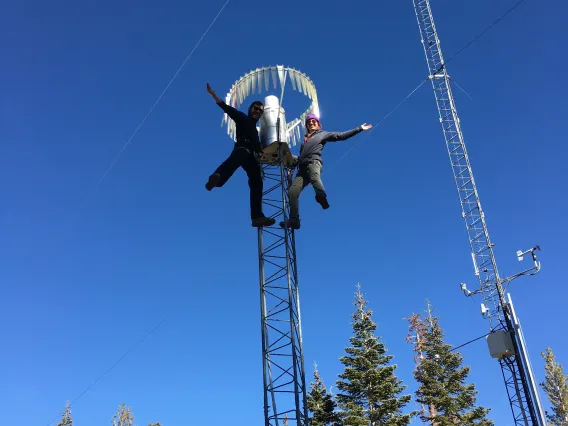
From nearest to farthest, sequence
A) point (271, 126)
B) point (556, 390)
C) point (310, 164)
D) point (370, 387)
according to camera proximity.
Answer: point (310, 164) → point (271, 126) → point (370, 387) → point (556, 390)

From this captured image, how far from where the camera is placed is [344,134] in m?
7.25

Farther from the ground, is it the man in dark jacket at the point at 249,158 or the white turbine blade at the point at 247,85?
the white turbine blade at the point at 247,85

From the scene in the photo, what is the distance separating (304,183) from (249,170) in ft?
2.75

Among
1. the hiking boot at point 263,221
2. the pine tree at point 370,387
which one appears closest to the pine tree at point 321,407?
the pine tree at point 370,387

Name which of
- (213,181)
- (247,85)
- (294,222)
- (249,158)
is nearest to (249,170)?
(249,158)

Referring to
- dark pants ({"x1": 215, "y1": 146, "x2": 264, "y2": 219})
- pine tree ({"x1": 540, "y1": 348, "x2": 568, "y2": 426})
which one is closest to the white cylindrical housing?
dark pants ({"x1": 215, "y1": 146, "x2": 264, "y2": 219})

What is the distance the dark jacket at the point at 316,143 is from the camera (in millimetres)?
7242

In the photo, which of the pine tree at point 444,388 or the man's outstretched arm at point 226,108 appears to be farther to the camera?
the pine tree at point 444,388

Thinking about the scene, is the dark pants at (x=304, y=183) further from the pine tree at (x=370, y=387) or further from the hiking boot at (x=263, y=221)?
the pine tree at (x=370, y=387)

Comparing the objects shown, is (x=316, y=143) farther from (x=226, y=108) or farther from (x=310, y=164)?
(x=226, y=108)

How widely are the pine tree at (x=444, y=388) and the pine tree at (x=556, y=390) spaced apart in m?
9.56

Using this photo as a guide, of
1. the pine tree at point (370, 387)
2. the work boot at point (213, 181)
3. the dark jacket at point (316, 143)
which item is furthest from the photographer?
the pine tree at point (370, 387)

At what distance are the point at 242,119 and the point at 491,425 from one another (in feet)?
63.5

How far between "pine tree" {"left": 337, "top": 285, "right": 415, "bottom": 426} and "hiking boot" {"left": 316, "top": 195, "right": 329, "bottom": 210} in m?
13.3
